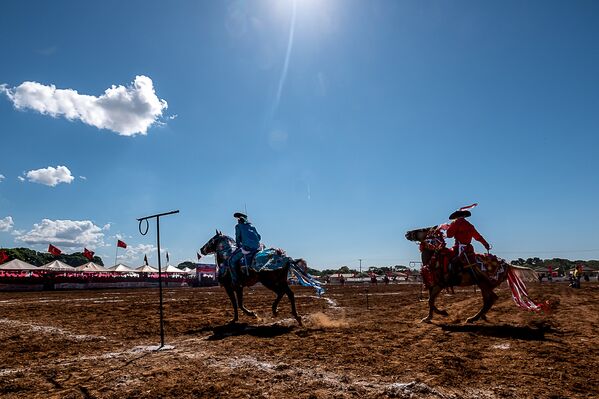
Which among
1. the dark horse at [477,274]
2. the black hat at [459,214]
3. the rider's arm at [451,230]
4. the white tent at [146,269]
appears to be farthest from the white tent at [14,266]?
the black hat at [459,214]

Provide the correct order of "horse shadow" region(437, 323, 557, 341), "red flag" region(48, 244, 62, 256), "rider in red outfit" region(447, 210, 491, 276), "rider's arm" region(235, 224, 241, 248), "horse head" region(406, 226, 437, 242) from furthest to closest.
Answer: "red flag" region(48, 244, 62, 256) < "rider's arm" region(235, 224, 241, 248) < "horse head" region(406, 226, 437, 242) < "rider in red outfit" region(447, 210, 491, 276) < "horse shadow" region(437, 323, 557, 341)

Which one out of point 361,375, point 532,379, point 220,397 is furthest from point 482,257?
point 220,397

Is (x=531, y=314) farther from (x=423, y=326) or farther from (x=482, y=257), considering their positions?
(x=423, y=326)

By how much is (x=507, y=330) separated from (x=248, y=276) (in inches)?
296

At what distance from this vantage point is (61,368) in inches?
247

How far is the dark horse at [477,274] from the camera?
1053 cm

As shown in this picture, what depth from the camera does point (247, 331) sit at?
994 cm

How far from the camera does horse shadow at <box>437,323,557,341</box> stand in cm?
827

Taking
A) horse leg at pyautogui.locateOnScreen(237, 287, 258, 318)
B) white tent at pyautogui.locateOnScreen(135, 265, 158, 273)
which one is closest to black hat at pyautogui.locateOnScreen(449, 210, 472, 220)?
horse leg at pyautogui.locateOnScreen(237, 287, 258, 318)

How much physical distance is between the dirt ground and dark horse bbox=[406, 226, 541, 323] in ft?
2.02

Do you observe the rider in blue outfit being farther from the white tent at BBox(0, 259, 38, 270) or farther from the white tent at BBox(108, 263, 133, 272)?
the white tent at BBox(108, 263, 133, 272)

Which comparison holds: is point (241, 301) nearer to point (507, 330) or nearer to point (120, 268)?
point (507, 330)

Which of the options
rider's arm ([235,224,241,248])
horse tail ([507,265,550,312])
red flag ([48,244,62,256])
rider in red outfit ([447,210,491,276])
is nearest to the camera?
horse tail ([507,265,550,312])

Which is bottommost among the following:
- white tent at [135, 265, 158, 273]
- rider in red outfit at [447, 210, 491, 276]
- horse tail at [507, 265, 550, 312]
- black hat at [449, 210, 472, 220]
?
white tent at [135, 265, 158, 273]
